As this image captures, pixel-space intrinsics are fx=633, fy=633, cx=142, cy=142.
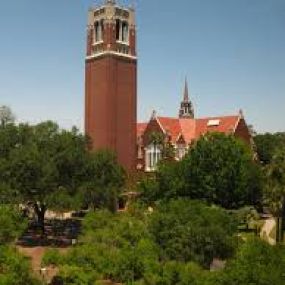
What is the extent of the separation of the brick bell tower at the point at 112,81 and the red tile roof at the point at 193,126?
324 inches

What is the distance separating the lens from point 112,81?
280 feet

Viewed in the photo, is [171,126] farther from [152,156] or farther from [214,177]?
[214,177]

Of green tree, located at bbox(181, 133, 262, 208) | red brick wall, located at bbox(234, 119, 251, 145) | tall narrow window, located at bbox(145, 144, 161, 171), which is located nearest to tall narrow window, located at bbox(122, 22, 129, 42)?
tall narrow window, located at bbox(145, 144, 161, 171)

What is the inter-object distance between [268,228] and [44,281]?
3293 centimetres

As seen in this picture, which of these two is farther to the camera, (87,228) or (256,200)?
(256,200)

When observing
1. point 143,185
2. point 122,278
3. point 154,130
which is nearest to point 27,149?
point 143,185

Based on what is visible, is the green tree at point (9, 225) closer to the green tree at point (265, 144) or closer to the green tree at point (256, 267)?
the green tree at point (256, 267)

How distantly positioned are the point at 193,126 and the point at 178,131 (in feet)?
9.22

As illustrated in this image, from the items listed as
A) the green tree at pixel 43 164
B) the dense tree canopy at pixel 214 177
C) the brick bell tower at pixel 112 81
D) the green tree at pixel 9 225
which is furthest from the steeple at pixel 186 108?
the green tree at pixel 9 225

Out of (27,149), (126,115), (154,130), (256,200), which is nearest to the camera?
(27,149)

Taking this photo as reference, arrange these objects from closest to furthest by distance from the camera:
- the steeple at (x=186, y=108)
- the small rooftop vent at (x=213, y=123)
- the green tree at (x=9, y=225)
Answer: the green tree at (x=9, y=225) → the small rooftop vent at (x=213, y=123) → the steeple at (x=186, y=108)

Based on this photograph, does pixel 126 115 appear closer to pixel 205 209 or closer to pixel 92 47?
pixel 92 47

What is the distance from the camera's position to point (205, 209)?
150 ft

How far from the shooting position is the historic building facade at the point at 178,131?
92.5 meters
